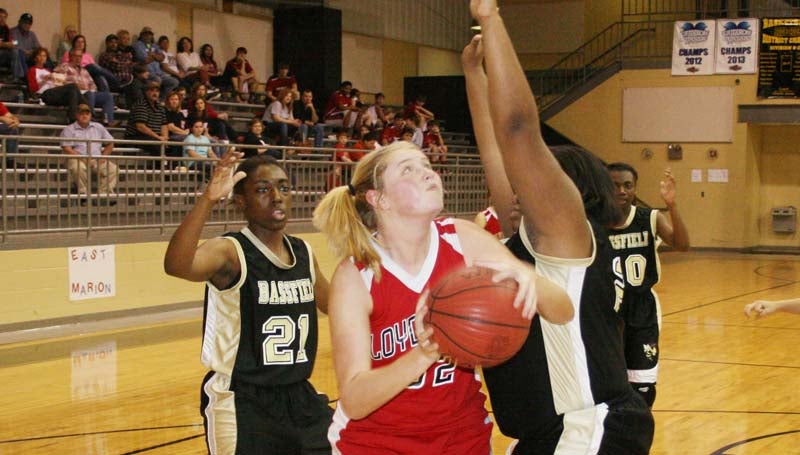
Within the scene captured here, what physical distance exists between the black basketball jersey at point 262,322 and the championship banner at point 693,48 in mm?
17538

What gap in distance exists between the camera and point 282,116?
16188 mm

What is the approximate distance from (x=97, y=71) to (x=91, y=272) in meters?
4.24

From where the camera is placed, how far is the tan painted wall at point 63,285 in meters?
9.99

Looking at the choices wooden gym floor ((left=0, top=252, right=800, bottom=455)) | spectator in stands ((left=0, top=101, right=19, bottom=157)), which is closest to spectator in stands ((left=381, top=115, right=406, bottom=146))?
wooden gym floor ((left=0, top=252, right=800, bottom=455))

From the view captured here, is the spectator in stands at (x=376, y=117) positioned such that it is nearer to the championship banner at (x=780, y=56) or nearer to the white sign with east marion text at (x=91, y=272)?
the white sign with east marion text at (x=91, y=272)

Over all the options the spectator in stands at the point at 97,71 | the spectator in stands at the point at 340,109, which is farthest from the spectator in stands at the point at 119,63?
the spectator in stands at the point at 340,109

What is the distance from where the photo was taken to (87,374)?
325 inches

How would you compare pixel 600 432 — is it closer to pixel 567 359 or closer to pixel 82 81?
pixel 567 359

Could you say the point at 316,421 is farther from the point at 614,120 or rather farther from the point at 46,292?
the point at 614,120

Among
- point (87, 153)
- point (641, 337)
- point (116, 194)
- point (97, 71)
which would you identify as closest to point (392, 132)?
point (97, 71)

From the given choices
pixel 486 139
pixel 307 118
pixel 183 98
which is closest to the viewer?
pixel 486 139

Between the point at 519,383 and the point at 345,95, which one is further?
the point at 345,95

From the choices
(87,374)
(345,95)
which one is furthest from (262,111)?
(87,374)

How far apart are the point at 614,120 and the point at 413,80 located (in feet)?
15.3
